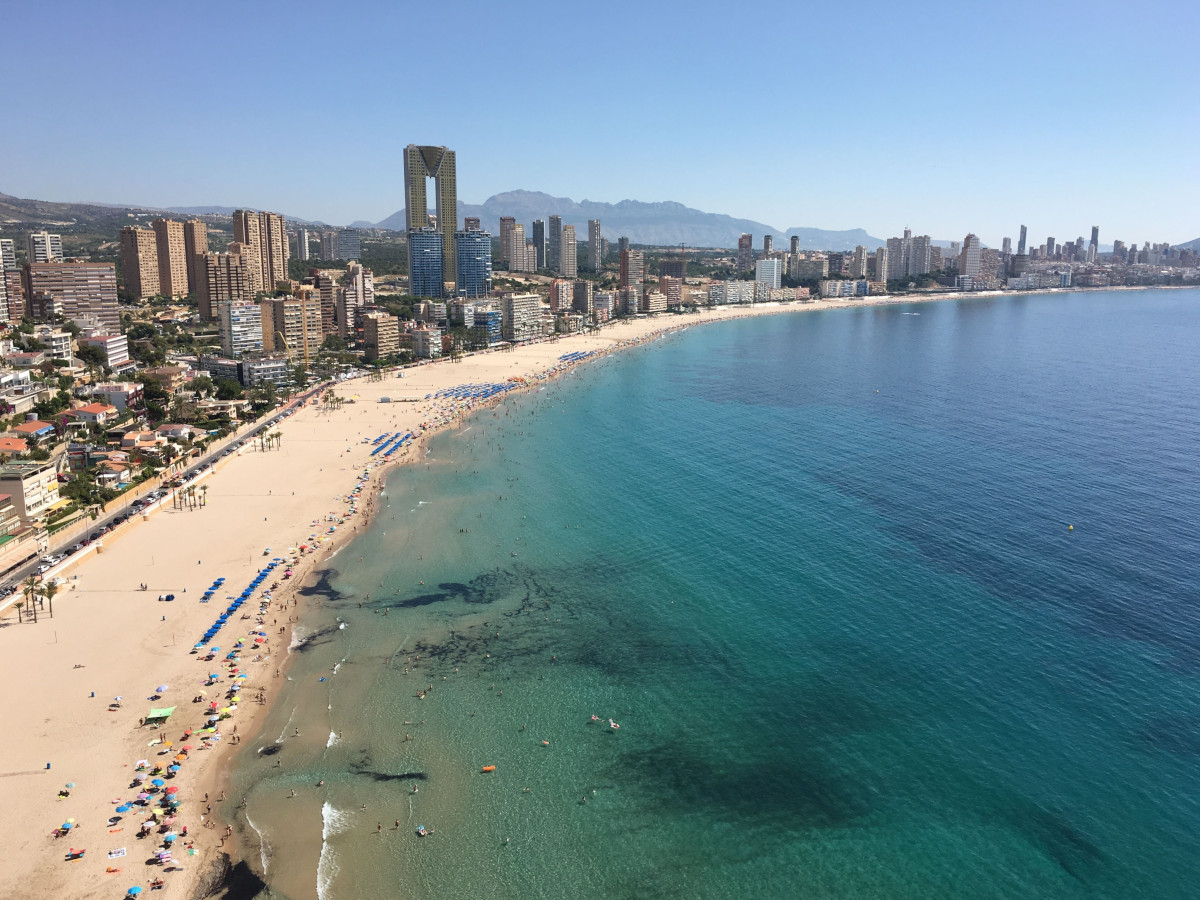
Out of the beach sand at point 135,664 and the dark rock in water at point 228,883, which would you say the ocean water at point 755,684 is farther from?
the beach sand at point 135,664

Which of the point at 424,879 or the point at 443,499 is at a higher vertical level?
the point at 443,499

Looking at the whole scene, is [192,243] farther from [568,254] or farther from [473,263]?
[568,254]

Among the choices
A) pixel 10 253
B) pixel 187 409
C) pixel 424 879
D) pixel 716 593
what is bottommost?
pixel 424 879

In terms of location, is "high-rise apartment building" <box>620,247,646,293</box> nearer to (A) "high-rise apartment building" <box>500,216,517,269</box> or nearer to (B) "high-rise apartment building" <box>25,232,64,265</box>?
(A) "high-rise apartment building" <box>500,216,517,269</box>

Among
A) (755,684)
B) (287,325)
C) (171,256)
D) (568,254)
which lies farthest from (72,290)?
(568,254)

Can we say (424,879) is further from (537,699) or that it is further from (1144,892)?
(1144,892)

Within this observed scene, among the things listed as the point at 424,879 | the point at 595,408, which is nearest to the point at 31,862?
the point at 424,879
